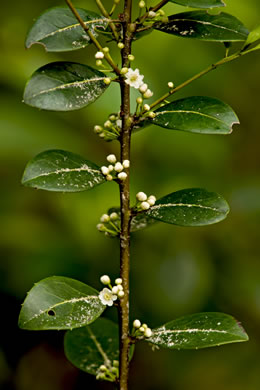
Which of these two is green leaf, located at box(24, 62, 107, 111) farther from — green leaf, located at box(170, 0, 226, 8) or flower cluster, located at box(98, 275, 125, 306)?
flower cluster, located at box(98, 275, 125, 306)

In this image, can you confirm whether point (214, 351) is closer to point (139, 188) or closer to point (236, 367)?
point (236, 367)

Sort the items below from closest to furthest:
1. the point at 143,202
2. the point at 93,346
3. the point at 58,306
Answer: the point at 58,306
the point at 143,202
the point at 93,346

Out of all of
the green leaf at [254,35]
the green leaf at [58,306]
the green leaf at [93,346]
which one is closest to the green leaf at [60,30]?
the green leaf at [254,35]

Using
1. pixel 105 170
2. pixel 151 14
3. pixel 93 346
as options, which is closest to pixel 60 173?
pixel 105 170

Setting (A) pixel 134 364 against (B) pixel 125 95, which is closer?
(B) pixel 125 95

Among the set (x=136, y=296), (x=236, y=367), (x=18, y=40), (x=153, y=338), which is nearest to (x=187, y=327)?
(x=153, y=338)

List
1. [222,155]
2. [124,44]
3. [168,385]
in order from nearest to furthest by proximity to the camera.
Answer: [124,44] < [168,385] < [222,155]

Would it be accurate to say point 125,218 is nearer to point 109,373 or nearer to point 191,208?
point 191,208
